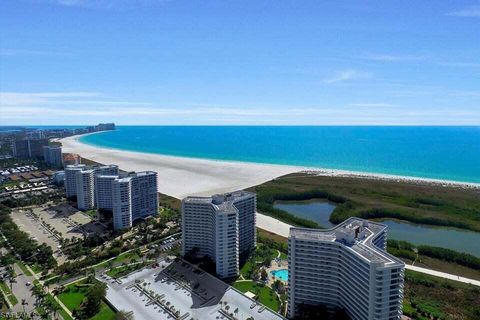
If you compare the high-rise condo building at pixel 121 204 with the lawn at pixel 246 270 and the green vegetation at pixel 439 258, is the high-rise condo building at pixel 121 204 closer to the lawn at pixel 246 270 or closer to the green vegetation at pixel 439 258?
the lawn at pixel 246 270

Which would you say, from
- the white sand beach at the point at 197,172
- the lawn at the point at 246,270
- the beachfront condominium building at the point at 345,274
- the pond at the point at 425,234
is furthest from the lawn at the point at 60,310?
the white sand beach at the point at 197,172

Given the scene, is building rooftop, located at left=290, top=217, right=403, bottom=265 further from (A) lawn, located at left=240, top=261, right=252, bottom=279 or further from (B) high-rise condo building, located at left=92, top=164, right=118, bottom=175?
(B) high-rise condo building, located at left=92, top=164, right=118, bottom=175

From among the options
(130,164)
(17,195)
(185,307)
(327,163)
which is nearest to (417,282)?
(185,307)

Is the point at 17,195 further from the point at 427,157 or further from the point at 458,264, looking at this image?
the point at 427,157

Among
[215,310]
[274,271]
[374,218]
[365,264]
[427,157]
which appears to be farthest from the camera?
[427,157]

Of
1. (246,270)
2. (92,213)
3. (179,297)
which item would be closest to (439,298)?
(246,270)
